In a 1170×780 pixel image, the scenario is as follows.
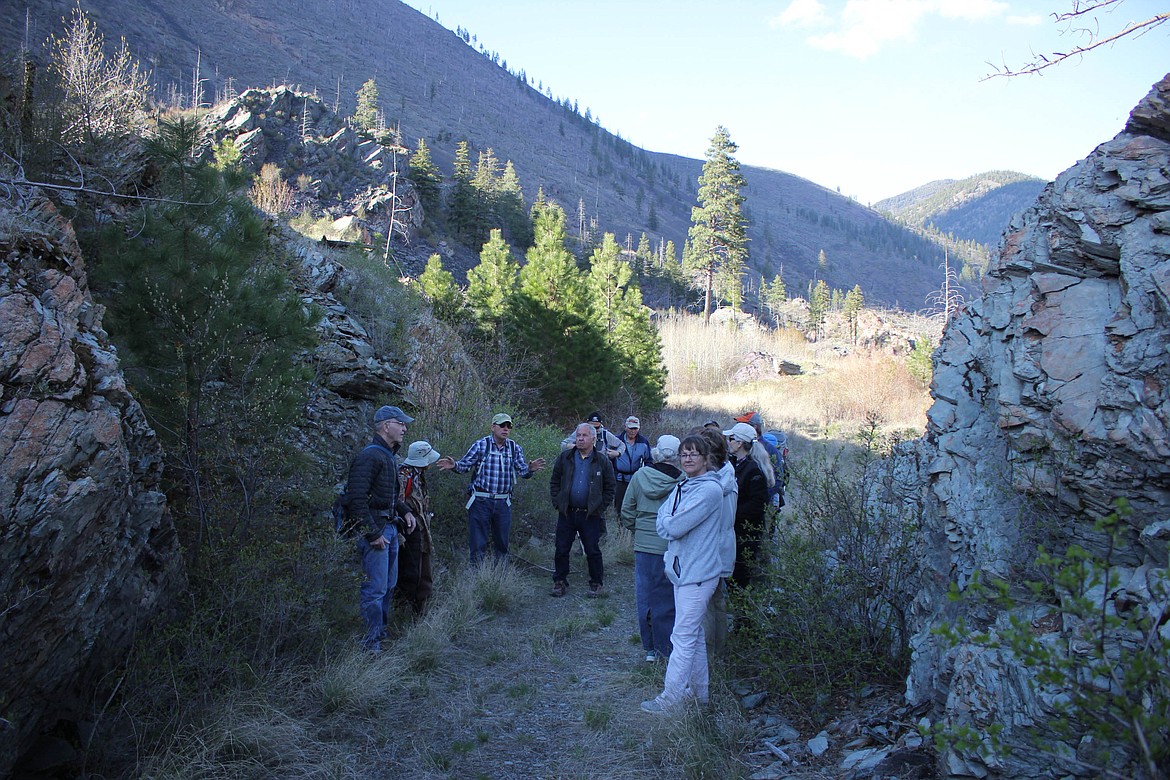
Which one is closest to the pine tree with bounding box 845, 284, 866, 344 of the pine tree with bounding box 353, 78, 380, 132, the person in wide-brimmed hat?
the pine tree with bounding box 353, 78, 380, 132

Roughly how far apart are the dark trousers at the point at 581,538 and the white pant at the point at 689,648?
3401 millimetres

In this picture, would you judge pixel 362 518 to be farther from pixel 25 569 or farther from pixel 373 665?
pixel 25 569

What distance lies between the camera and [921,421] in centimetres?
2120

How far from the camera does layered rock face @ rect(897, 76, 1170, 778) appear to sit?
9.57 feet

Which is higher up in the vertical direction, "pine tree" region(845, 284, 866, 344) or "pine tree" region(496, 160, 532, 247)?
"pine tree" region(496, 160, 532, 247)

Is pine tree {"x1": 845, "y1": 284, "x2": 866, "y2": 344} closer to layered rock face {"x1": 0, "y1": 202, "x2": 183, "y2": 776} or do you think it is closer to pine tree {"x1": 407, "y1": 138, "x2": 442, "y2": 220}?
pine tree {"x1": 407, "y1": 138, "x2": 442, "y2": 220}

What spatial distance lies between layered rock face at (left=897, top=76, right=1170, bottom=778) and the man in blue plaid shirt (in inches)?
185

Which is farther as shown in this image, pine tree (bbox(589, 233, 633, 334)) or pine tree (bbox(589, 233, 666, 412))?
pine tree (bbox(589, 233, 633, 334))

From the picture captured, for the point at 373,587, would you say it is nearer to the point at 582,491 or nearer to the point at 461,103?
the point at 582,491

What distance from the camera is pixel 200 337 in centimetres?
501

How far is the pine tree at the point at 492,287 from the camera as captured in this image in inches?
745

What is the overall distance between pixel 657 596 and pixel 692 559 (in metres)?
1.32

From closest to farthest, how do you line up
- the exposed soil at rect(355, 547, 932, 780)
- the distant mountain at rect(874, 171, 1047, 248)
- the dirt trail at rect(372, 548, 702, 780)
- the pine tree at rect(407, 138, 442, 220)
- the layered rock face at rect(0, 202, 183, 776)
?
the layered rock face at rect(0, 202, 183, 776)
the exposed soil at rect(355, 547, 932, 780)
the dirt trail at rect(372, 548, 702, 780)
the pine tree at rect(407, 138, 442, 220)
the distant mountain at rect(874, 171, 1047, 248)

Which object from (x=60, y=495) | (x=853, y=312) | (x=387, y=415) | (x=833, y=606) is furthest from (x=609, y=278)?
(x=853, y=312)
